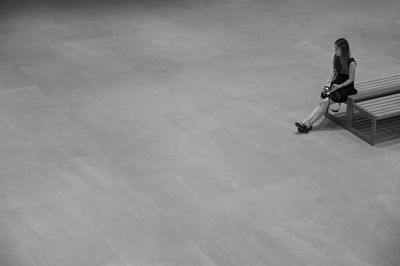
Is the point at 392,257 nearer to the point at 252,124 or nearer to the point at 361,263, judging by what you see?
the point at 361,263

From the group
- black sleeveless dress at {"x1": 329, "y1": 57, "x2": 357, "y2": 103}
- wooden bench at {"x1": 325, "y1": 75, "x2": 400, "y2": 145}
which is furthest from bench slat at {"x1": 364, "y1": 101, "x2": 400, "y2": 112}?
black sleeveless dress at {"x1": 329, "y1": 57, "x2": 357, "y2": 103}

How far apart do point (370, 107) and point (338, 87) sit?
0.54 metres

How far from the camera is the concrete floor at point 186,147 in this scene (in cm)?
873

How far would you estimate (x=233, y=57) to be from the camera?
46.3 ft

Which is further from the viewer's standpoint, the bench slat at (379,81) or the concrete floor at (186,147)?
the bench slat at (379,81)

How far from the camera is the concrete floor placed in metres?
8.73

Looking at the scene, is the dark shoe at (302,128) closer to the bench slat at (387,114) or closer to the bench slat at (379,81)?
the bench slat at (387,114)

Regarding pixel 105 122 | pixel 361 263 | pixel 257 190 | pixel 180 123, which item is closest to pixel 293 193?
pixel 257 190

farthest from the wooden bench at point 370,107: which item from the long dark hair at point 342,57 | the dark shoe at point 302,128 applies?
the dark shoe at point 302,128

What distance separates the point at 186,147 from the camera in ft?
35.5

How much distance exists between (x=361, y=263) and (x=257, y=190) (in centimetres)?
185

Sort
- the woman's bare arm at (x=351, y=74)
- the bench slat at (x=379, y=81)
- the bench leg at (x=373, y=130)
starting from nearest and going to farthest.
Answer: the bench leg at (x=373, y=130) → the woman's bare arm at (x=351, y=74) → the bench slat at (x=379, y=81)

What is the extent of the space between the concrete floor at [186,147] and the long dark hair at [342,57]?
2.93 feet

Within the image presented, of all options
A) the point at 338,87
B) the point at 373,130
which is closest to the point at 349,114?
the point at 338,87
